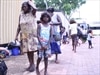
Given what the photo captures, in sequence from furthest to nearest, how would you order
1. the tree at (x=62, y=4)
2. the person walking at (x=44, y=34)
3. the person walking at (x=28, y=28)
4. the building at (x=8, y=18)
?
the tree at (x=62, y=4)
the building at (x=8, y=18)
the person walking at (x=28, y=28)
the person walking at (x=44, y=34)

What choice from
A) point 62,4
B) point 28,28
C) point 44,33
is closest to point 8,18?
point 28,28

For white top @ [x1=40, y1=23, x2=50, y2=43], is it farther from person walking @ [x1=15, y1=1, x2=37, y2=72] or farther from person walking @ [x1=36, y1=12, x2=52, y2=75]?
person walking @ [x1=15, y1=1, x2=37, y2=72]

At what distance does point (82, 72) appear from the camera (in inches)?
409

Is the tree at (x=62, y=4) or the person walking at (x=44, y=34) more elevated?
the tree at (x=62, y=4)

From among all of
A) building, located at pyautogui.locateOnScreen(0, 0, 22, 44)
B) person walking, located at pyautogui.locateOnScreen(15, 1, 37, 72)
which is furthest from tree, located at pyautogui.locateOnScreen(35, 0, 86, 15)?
person walking, located at pyautogui.locateOnScreen(15, 1, 37, 72)

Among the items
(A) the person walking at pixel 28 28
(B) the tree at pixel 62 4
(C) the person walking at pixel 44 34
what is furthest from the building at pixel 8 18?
(B) the tree at pixel 62 4

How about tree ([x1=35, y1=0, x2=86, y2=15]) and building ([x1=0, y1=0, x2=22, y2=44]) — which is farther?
tree ([x1=35, y1=0, x2=86, y2=15])

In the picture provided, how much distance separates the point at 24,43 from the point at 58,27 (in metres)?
2.85

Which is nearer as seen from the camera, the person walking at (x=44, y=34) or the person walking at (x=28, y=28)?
the person walking at (x=44, y=34)

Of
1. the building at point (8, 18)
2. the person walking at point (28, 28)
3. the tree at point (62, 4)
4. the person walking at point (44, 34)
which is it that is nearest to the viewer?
the person walking at point (44, 34)

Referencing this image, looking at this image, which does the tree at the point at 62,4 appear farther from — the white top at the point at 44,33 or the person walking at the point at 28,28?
the white top at the point at 44,33

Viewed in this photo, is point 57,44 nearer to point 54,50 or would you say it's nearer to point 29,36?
point 54,50

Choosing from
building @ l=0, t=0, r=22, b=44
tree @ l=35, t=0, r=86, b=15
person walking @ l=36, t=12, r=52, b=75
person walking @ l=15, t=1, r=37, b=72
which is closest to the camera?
person walking @ l=36, t=12, r=52, b=75

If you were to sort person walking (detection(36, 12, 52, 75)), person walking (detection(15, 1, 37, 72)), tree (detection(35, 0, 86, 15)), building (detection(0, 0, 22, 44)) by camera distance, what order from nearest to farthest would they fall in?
person walking (detection(36, 12, 52, 75)), person walking (detection(15, 1, 37, 72)), building (detection(0, 0, 22, 44)), tree (detection(35, 0, 86, 15))
